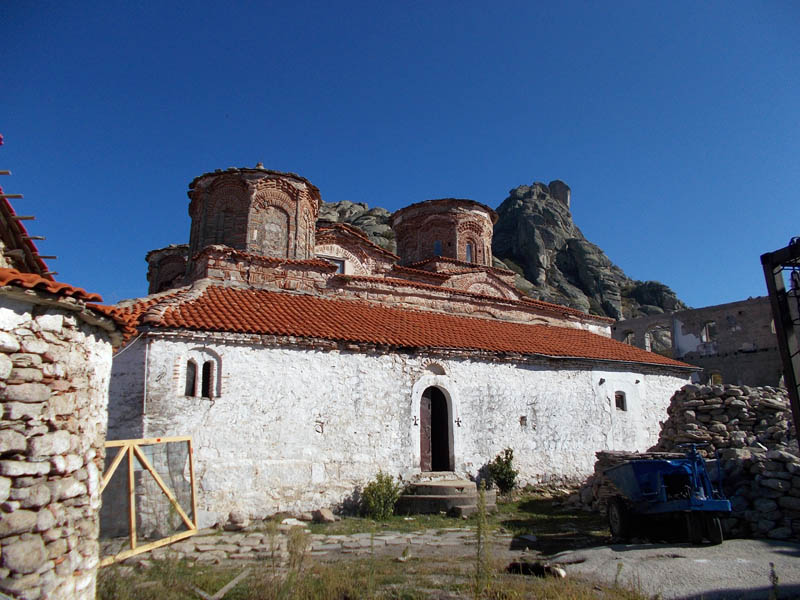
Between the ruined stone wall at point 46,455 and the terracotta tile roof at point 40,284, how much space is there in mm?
128

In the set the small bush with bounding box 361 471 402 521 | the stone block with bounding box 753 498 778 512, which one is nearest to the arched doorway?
the small bush with bounding box 361 471 402 521

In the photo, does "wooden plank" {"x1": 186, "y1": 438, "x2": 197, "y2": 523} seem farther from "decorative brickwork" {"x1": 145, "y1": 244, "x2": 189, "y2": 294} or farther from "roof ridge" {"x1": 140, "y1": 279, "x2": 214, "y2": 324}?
"decorative brickwork" {"x1": 145, "y1": 244, "x2": 189, "y2": 294}

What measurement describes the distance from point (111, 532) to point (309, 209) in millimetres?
10938

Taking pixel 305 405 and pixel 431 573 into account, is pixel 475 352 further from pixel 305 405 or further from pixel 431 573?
pixel 431 573

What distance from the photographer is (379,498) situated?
10.5m

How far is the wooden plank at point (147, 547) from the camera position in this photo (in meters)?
6.33

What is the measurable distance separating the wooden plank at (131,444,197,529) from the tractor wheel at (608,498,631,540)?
21.2 ft

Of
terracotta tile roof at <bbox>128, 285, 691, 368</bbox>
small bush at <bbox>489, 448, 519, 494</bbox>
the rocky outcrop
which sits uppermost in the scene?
the rocky outcrop

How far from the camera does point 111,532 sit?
7520 millimetres

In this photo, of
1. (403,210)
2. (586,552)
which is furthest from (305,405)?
(403,210)

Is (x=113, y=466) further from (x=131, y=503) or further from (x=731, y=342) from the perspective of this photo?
(x=731, y=342)

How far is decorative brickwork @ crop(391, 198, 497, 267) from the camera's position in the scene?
22.6 m

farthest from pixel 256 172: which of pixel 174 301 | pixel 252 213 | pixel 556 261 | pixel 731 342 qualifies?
pixel 556 261

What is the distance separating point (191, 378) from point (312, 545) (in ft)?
12.1
